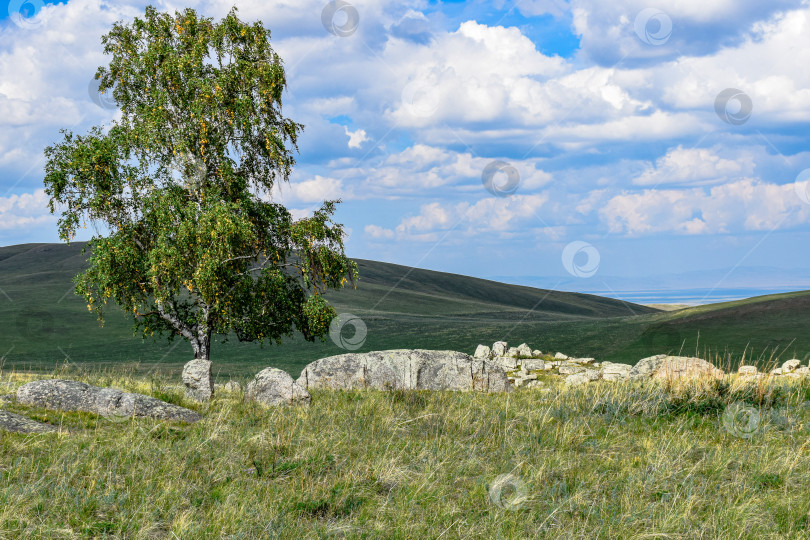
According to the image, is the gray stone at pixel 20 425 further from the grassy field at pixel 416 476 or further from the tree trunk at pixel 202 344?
the tree trunk at pixel 202 344

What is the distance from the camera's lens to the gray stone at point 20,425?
372 inches

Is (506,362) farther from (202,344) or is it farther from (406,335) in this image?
(406,335)

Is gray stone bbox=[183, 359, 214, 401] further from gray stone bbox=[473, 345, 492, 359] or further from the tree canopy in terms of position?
gray stone bbox=[473, 345, 492, 359]

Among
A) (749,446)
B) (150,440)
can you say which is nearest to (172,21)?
(150,440)

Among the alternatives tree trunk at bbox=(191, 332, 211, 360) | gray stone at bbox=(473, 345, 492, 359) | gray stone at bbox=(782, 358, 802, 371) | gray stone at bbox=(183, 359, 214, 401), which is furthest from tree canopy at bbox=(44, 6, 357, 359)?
gray stone at bbox=(782, 358, 802, 371)

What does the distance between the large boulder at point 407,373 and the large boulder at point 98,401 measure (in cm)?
813

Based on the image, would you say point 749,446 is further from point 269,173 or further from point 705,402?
point 269,173

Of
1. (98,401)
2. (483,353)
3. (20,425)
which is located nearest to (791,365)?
(483,353)

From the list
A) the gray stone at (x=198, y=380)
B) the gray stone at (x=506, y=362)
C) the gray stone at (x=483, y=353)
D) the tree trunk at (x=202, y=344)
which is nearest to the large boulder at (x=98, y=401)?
the gray stone at (x=198, y=380)

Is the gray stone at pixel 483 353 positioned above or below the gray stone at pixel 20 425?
below

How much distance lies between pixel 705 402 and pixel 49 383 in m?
14.2

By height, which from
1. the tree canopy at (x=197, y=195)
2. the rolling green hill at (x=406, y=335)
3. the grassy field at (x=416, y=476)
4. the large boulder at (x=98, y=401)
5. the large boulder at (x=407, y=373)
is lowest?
the rolling green hill at (x=406, y=335)

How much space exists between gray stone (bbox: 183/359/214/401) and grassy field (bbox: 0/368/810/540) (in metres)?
3.22

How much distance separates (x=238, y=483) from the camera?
7.44 meters
